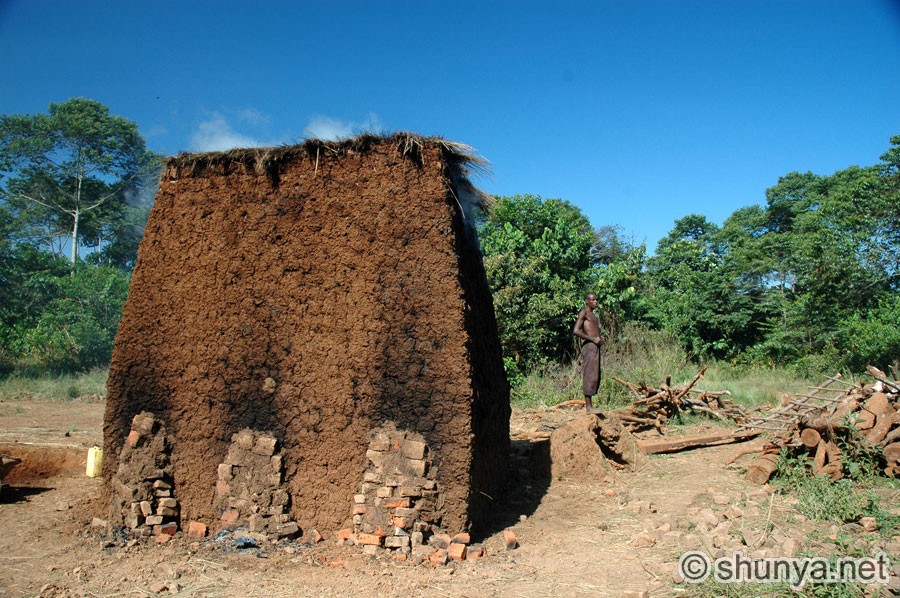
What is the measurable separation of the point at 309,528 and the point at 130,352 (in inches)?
90.4

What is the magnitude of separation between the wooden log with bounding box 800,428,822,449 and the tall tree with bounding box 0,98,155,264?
2353 cm

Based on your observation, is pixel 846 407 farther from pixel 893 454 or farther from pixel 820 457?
pixel 820 457

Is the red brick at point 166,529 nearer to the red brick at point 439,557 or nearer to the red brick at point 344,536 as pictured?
the red brick at point 344,536

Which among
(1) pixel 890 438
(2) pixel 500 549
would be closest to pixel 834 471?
(1) pixel 890 438

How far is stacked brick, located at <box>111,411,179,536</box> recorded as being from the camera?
5.18m

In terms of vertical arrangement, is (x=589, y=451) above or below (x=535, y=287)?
below

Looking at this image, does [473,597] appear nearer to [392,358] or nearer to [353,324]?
[392,358]

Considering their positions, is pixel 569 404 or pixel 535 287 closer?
pixel 569 404

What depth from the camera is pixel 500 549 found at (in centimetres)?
488

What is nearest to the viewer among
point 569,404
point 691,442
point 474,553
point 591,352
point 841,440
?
point 474,553

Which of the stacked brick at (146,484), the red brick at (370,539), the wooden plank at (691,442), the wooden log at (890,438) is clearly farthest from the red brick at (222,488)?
the wooden log at (890,438)

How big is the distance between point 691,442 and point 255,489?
18.4 ft

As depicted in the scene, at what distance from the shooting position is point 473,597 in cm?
409

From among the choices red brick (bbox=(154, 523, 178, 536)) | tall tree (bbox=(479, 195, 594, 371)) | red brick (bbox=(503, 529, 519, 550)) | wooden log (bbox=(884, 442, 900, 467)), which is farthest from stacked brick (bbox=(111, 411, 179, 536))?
tall tree (bbox=(479, 195, 594, 371))
